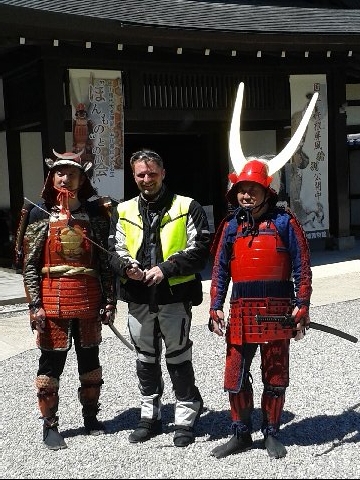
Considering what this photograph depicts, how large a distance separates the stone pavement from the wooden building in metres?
1.03

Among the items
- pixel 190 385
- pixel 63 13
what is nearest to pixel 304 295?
pixel 190 385

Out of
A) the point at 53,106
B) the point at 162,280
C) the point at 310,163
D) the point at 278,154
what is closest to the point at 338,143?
the point at 310,163

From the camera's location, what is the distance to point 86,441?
12.1 feet

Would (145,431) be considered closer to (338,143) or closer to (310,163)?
(310,163)

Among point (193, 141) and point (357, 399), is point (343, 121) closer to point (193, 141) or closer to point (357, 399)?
point (193, 141)

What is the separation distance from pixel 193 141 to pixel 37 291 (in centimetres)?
837

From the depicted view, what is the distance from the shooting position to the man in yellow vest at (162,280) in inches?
141

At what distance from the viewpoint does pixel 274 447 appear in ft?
11.1

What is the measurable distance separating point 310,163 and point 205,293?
388cm

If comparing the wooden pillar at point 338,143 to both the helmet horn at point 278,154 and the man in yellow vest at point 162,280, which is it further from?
the man in yellow vest at point 162,280

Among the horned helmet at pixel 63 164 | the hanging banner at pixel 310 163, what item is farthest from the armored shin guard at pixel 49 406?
the hanging banner at pixel 310 163

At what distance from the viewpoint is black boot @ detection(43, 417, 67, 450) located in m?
3.59

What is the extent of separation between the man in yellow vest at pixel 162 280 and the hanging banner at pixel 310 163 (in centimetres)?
755

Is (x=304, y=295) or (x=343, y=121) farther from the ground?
(x=343, y=121)
